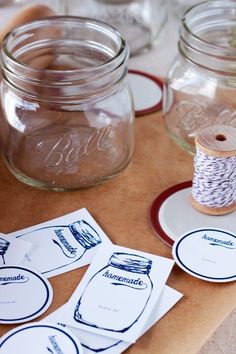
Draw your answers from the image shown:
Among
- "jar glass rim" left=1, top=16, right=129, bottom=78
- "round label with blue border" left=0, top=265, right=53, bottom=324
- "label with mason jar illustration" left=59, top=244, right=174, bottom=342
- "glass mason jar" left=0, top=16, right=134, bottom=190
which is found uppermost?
"jar glass rim" left=1, top=16, right=129, bottom=78

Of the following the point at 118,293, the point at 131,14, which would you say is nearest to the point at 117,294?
the point at 118,293

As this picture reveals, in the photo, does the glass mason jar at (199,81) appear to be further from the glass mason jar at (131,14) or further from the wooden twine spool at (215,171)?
the glass mason jar at (131,14)

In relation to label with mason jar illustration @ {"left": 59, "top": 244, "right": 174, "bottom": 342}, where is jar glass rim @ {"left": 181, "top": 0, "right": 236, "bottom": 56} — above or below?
above

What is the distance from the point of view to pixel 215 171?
96 cm

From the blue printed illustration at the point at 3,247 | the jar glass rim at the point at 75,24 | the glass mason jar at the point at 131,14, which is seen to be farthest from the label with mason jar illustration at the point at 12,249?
the glass mason jar at the point at 131,14

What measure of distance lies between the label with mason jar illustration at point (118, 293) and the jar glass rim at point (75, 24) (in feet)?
0.77

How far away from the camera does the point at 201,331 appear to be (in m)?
0.85

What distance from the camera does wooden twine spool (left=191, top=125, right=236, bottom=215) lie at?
945mm

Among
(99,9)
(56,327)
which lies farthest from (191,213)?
(99,9)

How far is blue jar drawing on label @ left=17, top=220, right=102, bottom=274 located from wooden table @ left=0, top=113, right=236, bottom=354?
2 cm

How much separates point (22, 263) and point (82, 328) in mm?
131

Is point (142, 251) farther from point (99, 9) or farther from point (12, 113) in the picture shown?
point (99, 9)

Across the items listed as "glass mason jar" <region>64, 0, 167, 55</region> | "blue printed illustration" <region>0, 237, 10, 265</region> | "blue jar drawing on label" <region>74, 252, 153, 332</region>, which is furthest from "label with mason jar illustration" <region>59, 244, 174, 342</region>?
"glass mason jar" <region>64, 0, 167, 55</region>

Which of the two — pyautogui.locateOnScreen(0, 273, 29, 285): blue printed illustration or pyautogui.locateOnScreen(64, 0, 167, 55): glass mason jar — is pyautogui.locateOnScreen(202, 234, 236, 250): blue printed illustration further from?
pyautogui.locateOnScreen(64, 0, 167, 55): glass mason jar
